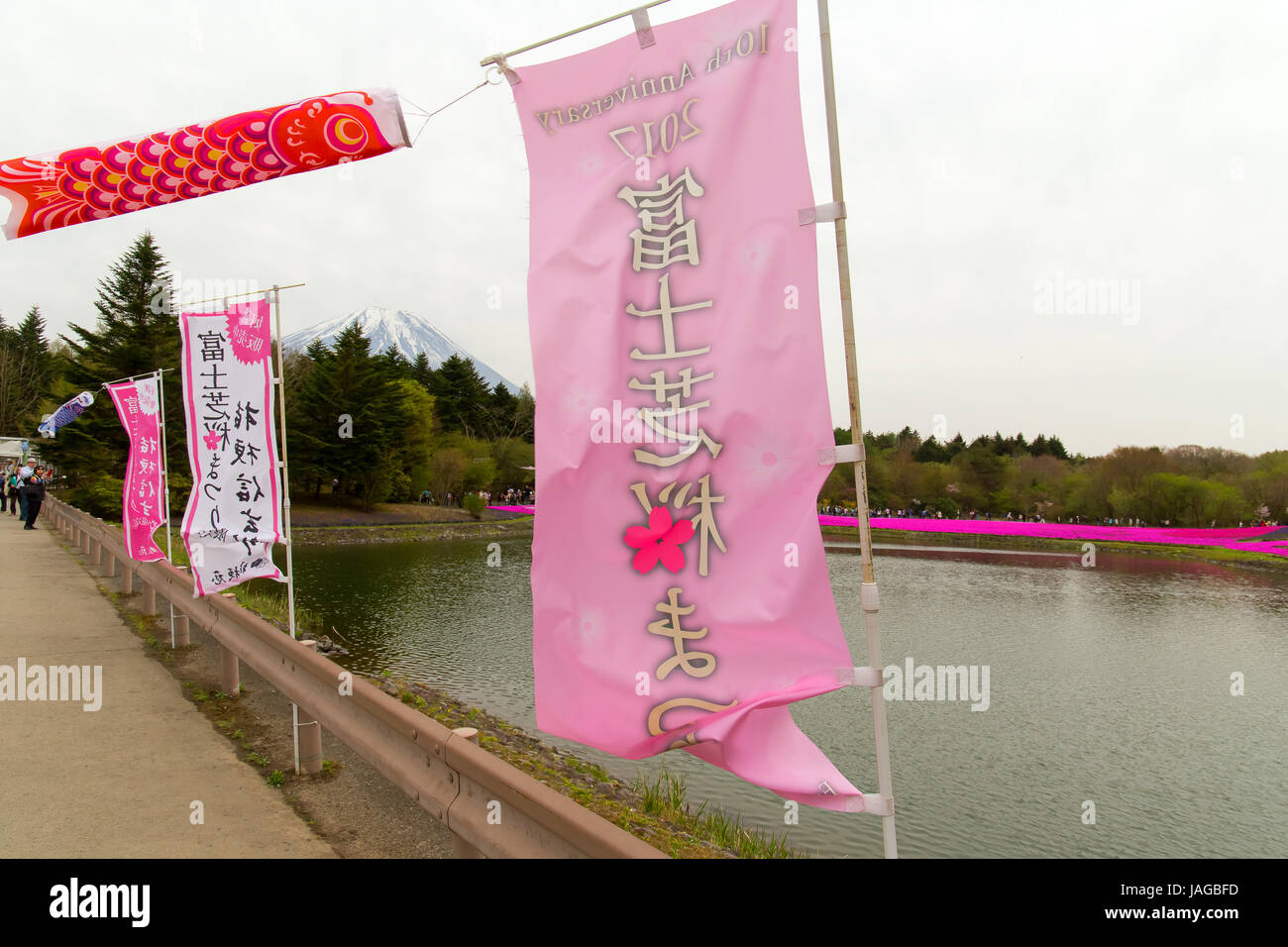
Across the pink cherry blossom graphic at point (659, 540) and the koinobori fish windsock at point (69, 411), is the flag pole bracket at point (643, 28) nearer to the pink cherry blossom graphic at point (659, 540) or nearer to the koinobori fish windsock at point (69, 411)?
the pink cherry blossom graphic at point (659, 540)

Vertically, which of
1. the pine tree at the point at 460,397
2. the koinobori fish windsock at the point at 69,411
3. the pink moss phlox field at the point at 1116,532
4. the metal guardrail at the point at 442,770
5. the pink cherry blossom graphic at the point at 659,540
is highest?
the pine tree at the point at 460,397

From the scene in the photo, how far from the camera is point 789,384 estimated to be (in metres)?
2.40

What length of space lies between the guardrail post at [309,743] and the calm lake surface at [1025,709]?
352 centimetres

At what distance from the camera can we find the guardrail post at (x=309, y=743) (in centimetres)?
459

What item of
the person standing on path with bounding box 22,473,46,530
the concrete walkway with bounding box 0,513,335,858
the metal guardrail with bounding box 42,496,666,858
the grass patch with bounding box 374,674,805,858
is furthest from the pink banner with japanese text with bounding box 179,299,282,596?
the person standing on path with bounding box 22,473,46,530

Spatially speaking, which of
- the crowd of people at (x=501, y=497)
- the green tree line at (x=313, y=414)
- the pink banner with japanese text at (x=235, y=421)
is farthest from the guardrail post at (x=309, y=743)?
the crowd of people at (x=501, y=497)

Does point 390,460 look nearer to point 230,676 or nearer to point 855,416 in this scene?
point 230,676

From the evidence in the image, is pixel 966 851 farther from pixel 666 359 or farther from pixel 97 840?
pixel 97 840

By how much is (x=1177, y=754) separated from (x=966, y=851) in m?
3.99

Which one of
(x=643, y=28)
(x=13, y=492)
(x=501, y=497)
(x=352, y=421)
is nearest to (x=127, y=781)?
(x=643, y=28)

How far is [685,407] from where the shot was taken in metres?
2.53

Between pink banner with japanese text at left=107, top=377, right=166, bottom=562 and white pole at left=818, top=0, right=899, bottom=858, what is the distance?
32.0 feet

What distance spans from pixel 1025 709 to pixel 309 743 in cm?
871

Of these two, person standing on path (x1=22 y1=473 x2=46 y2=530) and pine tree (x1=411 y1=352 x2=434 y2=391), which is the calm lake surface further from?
pine tree (x1=411 y1=352 x2=434 y2=391)
